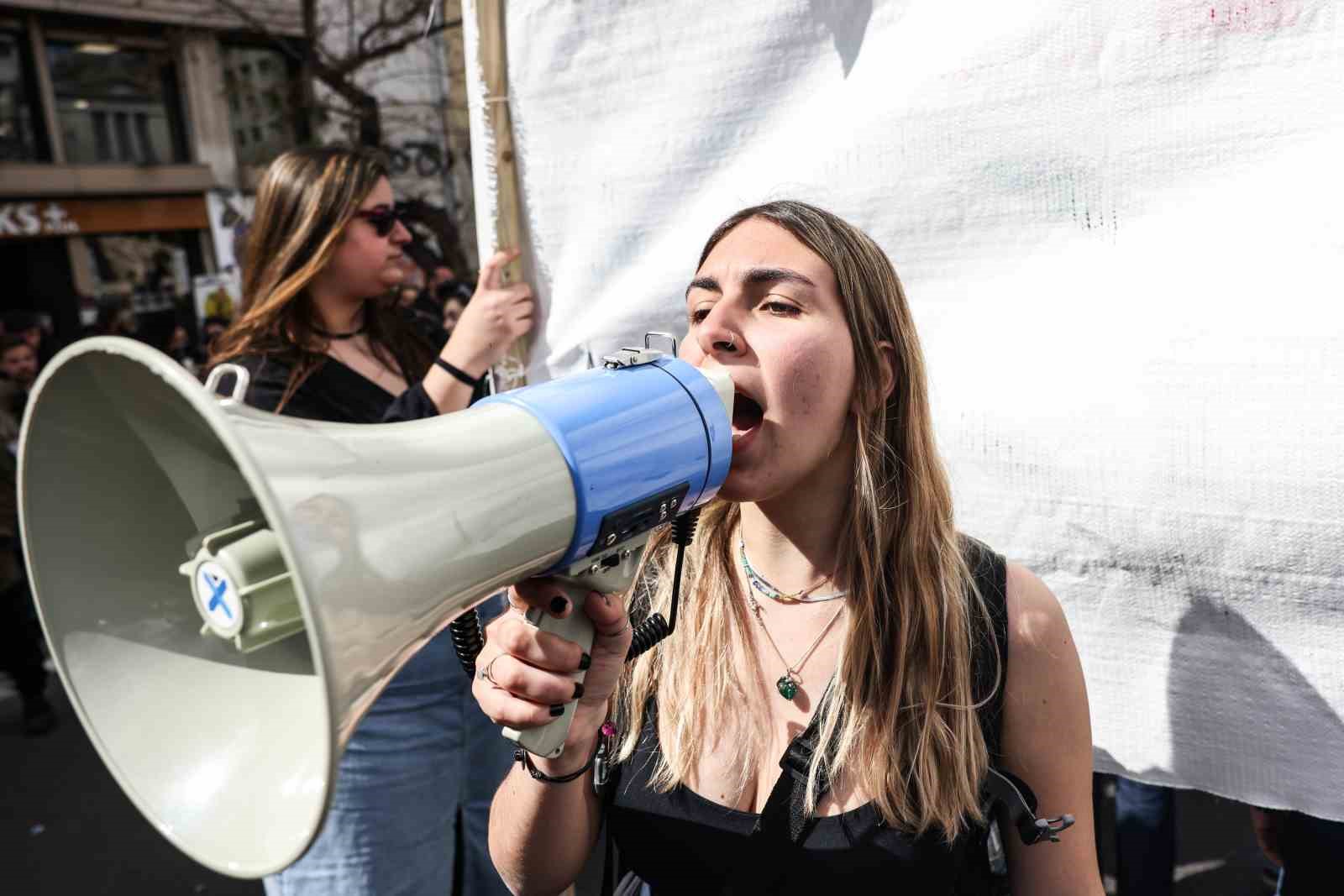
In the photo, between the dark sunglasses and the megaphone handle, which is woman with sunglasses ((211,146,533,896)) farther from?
the megaphone handle

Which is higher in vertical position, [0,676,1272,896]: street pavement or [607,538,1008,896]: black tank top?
[607,538,1008,896]: black tank top

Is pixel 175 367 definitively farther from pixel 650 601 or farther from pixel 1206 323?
pixel 1206 323

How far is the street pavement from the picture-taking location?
125 inches

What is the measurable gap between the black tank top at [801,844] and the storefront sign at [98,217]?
14.6 metres

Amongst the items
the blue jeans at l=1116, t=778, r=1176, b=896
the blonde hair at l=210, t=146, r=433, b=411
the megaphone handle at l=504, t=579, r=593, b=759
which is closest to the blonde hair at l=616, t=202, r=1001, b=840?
the megaphone handle at l=504, t=579, r=593, b=759

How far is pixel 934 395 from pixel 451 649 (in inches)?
44.4

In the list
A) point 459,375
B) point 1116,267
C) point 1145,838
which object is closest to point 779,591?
point 1116,267

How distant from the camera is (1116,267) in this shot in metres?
1.48

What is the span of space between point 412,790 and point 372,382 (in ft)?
2.92

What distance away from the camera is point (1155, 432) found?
1471mm

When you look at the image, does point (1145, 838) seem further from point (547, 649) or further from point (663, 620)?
point (547, 649)

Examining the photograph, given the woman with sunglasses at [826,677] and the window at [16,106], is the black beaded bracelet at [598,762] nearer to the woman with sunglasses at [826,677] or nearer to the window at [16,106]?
the woman with sunglasses at [826,677]

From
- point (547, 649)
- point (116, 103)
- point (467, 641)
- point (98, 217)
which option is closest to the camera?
point (547, 649)

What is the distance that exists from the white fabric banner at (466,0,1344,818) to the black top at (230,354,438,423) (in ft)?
2.07
